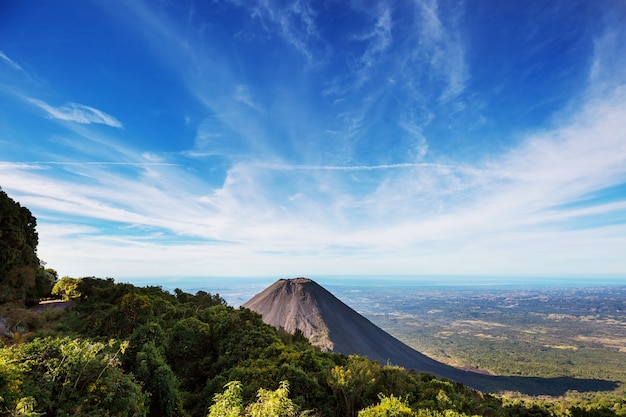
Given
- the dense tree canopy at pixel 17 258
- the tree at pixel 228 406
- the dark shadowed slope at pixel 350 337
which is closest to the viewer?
the tree at pixel 228 406

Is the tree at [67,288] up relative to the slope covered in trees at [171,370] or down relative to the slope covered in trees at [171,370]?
up

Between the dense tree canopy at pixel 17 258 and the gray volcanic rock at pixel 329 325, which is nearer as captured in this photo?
the dense tree canopy at pixel 17 258

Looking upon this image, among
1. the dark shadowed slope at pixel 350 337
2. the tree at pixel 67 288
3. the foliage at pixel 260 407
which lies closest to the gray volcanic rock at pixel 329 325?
the dark shadowed slope at pixel 350 337

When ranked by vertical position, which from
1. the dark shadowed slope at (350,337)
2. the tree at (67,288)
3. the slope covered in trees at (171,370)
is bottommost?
the dark shadowed slope at (350,337)

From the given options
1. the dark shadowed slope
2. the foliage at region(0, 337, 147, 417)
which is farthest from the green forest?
the dark shadowed slope

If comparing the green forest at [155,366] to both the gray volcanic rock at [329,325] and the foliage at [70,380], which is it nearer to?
the foliage at [70,380]

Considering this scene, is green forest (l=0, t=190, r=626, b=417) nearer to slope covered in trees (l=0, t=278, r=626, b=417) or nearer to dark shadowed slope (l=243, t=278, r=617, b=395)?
slope covered in trees (l=0, t=278, r=626, b=417)

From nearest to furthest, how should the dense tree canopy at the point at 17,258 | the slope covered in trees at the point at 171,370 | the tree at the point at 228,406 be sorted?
the slope covered in trees at the point at 171,370, the tree at the point at 228,406, the dense tree canopy at the point at 17,258

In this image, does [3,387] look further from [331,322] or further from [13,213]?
[331,322]

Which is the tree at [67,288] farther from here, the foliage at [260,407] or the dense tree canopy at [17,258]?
the foliage at [260,407]
